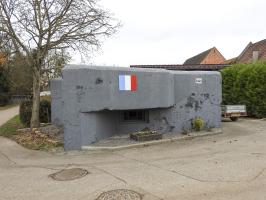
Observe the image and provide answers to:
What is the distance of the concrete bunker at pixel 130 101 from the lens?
11.3m

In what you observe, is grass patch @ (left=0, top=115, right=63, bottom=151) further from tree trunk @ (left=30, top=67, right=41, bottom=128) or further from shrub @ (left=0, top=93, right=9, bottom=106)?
shrub @ (left=0, top=93, right=9, bottom=106)

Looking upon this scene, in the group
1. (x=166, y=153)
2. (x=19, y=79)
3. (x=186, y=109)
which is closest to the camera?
(x=166, y=153)

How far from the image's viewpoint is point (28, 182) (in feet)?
25.9

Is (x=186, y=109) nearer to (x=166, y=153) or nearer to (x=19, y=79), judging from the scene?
(x=166, y=153)

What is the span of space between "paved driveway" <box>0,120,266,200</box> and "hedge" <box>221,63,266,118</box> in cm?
749

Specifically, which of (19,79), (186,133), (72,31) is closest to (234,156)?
(186,133)

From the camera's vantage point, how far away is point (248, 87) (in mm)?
20125

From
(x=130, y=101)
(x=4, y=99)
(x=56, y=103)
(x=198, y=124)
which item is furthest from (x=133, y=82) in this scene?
(x=4, y=99)

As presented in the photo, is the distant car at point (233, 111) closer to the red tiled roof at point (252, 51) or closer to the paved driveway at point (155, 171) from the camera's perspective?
the paved driveway at point (155, 171)

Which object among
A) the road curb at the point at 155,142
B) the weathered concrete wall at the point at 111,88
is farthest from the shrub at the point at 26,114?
the road curb at the point at 155,142

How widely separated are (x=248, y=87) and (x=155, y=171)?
1332cm

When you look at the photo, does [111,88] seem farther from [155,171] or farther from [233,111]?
[233,111]

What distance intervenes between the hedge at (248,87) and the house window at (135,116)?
8299 millimetres

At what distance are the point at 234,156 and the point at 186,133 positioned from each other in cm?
379
